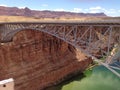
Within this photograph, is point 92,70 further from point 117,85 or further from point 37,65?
point 37,65

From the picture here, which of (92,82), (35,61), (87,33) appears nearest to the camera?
A: (87,33)

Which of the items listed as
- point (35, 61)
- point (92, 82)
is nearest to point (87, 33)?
point (92, 82)

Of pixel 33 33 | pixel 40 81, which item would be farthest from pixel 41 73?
pixel 33 33

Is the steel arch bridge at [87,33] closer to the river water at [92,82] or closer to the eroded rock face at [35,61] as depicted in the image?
the eroded rock face at [35,61]

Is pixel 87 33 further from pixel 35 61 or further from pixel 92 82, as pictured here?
pixel 35 61

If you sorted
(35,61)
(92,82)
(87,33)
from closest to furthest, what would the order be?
1. (87,33)
2. (35,61)
3. (92,82)

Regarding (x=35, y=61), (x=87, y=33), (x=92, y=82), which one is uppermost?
(x=87, y=33)

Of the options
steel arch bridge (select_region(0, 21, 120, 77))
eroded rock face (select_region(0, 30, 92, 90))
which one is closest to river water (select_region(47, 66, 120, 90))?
eroded rock face (select_region(0, 30, 92, 90))

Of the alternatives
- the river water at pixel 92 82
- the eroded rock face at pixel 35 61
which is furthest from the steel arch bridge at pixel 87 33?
the river water at pixel 92 82
